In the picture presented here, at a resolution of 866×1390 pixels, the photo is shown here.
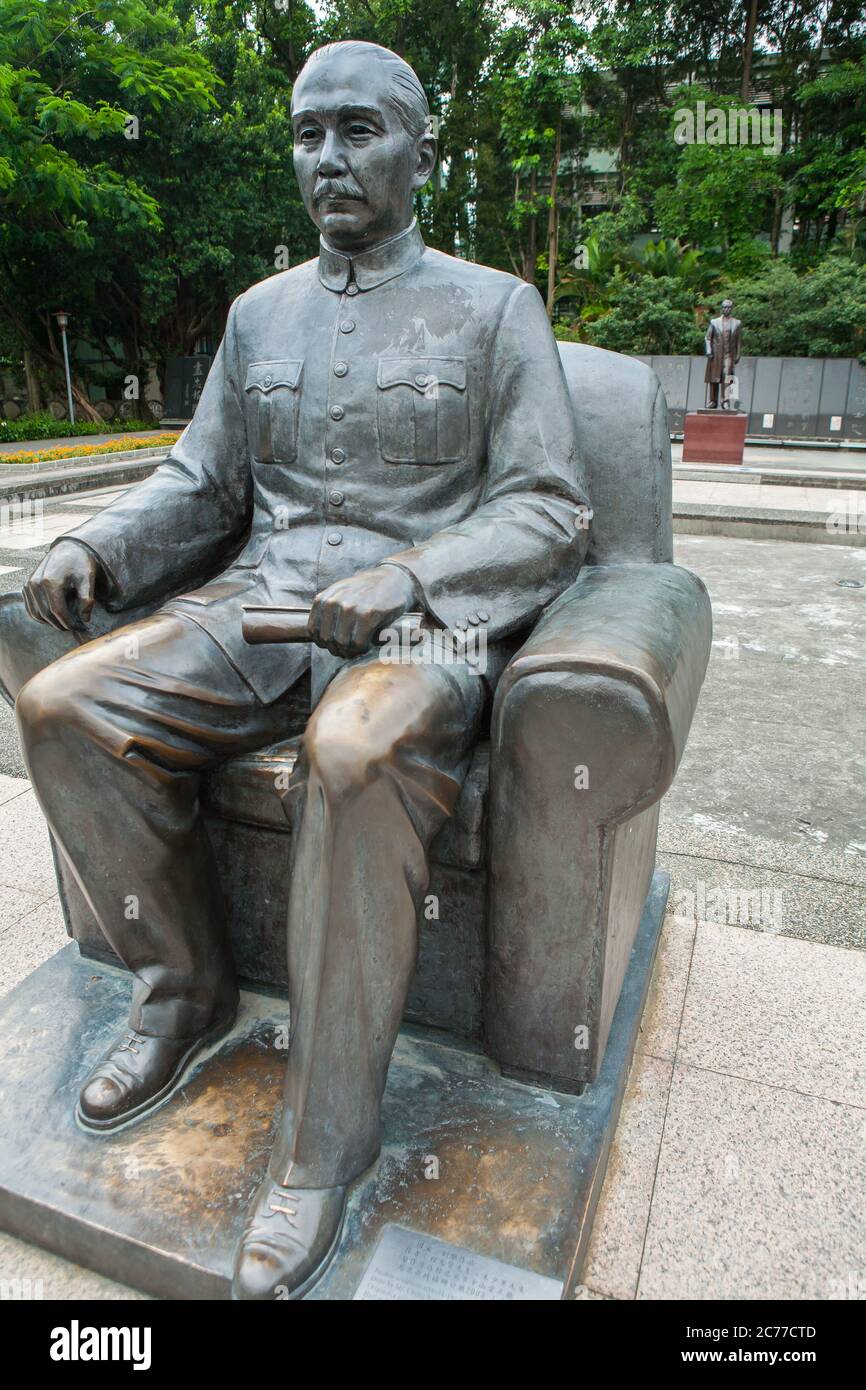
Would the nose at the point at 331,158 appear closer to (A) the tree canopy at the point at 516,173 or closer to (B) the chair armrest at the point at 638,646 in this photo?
(B) the chair armrest at the point at 638,646

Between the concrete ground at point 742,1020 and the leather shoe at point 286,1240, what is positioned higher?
the leather shoe at point 286,1240

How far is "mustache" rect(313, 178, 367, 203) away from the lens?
1813 mm

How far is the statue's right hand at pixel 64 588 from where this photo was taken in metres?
1.84

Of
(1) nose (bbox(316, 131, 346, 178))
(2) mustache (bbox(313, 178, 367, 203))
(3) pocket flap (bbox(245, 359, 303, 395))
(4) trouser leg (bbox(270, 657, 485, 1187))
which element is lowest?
(4) trouser leg (bbox(270, 657, 485, 1187))

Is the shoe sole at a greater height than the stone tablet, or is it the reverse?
the shoe sole

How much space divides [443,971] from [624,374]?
1386mm

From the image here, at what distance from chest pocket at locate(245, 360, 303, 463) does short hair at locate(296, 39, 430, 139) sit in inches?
19.9

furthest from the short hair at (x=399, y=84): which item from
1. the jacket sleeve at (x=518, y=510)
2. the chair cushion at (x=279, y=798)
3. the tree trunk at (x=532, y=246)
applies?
the tree trunk at (x=532, y=246)

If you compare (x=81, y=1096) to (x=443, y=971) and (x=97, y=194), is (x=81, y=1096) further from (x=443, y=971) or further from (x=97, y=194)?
(x=97, y=194)

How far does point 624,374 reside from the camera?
2180 mm

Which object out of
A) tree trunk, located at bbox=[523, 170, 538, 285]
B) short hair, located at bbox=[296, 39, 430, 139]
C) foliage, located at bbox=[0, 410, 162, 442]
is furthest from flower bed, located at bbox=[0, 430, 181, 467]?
tree trunk, located at bbox=[523, 170, 538, 285]

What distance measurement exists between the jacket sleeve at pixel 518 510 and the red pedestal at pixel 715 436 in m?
11.8

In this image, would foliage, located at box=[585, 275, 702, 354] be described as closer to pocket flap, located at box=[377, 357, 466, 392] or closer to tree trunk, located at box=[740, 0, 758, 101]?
tree trunk, located at box=[740, 0, 758, 101]
